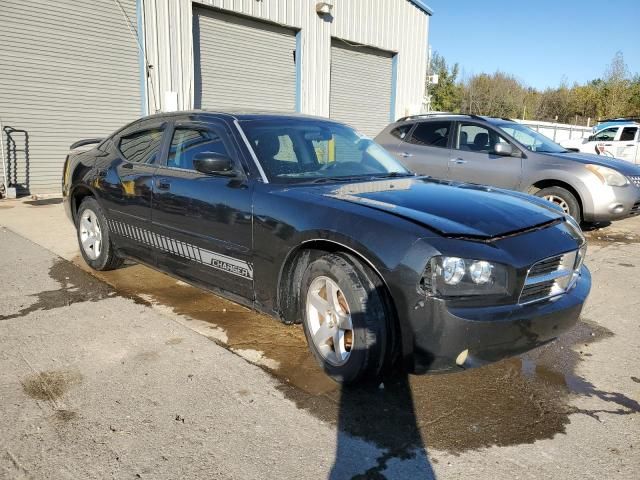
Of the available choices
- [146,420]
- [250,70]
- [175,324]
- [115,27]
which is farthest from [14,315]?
[250,70]

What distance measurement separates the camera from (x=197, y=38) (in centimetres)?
1203

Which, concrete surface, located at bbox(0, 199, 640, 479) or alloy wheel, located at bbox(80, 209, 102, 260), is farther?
alloy wheel, located at bbox(80, 209, 102, 260)

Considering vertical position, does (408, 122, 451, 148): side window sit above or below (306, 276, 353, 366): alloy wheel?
above

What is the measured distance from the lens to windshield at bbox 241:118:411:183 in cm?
370

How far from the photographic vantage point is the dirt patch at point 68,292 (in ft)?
14.2

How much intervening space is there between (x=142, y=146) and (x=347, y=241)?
8.72 feet

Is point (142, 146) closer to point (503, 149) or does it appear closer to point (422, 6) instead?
point (503, 149)

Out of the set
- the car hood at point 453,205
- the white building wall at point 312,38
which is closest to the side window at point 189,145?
the car hood at point 453,205

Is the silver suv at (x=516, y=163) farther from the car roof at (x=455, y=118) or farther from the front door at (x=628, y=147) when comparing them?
the front door at (x=628, y=147)

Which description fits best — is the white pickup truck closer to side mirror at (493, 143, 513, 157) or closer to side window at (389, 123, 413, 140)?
side window at (389, 123, 413, 140)

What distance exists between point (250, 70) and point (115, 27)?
342 centimetres

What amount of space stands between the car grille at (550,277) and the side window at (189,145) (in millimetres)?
2228

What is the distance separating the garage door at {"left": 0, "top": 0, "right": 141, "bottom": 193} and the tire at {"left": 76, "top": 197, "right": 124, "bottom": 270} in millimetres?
6003

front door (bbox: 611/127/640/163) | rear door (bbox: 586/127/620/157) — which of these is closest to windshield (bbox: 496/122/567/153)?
rear door (bbox: 586/127/620/157)
